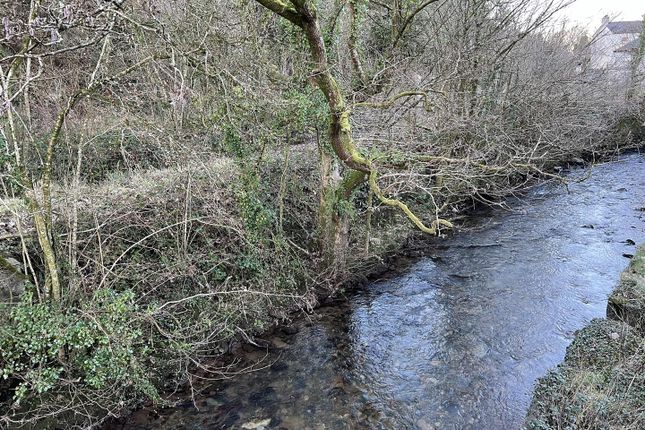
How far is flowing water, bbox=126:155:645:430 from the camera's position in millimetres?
5578

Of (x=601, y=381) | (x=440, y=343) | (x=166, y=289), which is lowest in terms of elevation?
(x=440, y=343)

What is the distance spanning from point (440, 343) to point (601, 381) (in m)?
2.44

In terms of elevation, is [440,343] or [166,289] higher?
[166,289]

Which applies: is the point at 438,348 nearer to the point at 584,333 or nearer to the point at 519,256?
the point at 584,333

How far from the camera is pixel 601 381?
5.02m

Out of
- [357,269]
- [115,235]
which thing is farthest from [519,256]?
[115,235]

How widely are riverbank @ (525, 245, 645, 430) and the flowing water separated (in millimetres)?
571

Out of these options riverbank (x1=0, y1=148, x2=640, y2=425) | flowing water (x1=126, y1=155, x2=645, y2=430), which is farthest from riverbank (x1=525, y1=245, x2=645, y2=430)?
riverbank (x1=0, y1=148, x2=640, y2=425)

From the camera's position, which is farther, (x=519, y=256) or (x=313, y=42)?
(x=519, y=256)

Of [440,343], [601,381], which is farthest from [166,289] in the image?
[601,381]

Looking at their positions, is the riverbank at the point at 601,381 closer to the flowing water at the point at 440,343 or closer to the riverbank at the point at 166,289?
the flowing water at the point at 440,343

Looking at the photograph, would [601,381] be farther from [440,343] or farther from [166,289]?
[166,289]

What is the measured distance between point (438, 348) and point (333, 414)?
2273 mm

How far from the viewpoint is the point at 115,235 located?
21.4 feet
